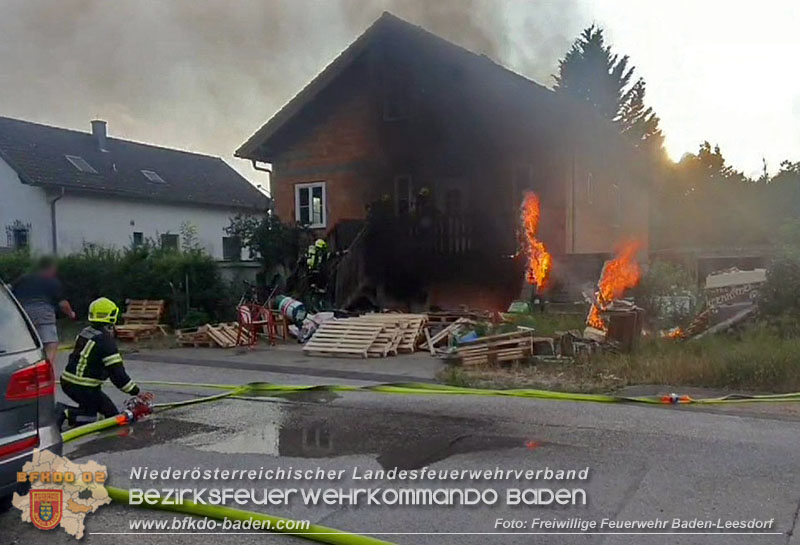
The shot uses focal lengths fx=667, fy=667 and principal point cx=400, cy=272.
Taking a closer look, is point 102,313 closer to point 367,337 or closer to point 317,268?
point 367,337

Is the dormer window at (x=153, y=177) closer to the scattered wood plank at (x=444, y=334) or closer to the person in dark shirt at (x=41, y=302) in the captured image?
the scattered wood plank at (x=444, y=334)

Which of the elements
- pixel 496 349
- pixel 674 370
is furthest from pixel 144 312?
pixel 674 370

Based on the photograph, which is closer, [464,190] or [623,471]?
[623,471]

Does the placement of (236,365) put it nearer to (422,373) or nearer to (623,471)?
(422,373)

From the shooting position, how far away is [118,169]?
88.0 ft

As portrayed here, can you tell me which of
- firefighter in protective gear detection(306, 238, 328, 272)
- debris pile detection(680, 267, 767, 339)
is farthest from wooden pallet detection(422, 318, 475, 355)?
firefighter in protective gear detection(306, 238, 328, 272)

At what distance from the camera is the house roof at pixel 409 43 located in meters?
15.8

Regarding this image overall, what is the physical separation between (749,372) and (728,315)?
3602mm

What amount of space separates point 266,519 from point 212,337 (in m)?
9.20

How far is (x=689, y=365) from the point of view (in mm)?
8250

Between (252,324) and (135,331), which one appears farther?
(135,331)

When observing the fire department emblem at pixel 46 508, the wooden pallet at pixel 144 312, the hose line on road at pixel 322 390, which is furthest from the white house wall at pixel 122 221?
the fire department emblem at pixel 46 508

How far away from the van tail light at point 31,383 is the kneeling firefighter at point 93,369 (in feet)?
6.14

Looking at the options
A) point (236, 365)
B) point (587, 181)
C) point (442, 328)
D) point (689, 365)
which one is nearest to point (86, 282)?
point (236, 365)
